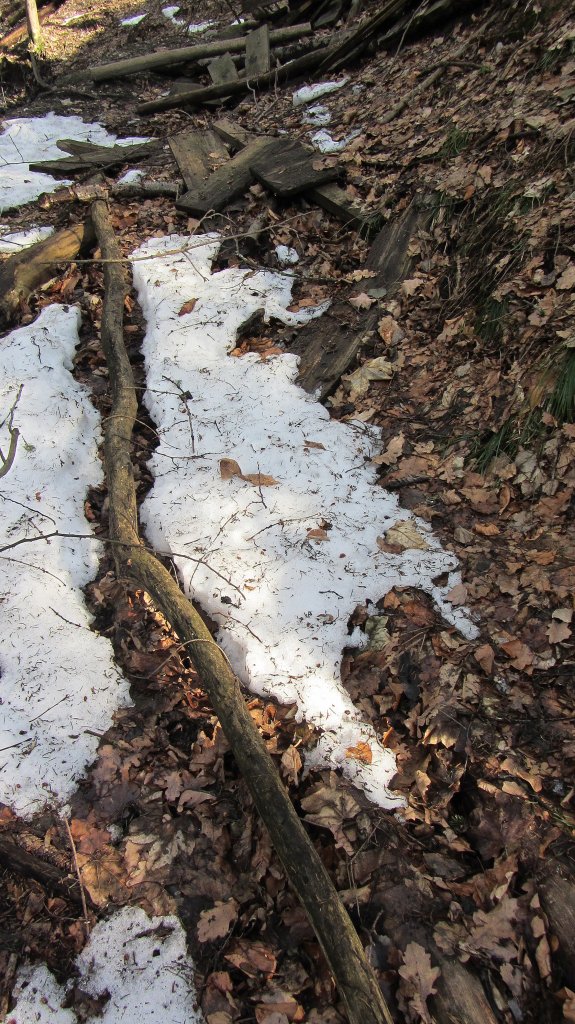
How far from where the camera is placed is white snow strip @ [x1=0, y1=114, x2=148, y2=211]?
7879 millimetres

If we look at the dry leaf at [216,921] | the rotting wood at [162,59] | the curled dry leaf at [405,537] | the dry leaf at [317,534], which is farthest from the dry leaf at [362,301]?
the rotting wood at [162,59]

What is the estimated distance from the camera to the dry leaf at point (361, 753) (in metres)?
3.07

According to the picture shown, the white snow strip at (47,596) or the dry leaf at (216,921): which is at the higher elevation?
the white snow strip at (47,596)

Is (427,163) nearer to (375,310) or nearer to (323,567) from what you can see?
(375,310)

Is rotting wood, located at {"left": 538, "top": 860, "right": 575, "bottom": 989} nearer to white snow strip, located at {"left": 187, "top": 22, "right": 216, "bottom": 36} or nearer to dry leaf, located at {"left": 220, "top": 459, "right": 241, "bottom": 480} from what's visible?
dry leaf, located at {"left": 220, "top": 459, "right": 241, "bottom": 480}

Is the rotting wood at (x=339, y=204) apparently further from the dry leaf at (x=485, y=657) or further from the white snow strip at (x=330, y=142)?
the dry leaf at (x=485, y=657)

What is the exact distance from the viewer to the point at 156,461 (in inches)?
187

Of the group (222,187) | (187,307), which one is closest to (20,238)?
(222,187)

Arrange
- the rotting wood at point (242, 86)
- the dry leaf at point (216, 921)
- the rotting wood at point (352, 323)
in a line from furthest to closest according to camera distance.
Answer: the rotting wood at point (242, 86)
the rotting wood at point (352, 323)
the dry leaf at point (216, 921)

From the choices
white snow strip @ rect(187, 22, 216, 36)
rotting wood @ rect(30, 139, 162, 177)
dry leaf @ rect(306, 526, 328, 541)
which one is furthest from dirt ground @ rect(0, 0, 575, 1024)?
white snow strip @ rect(187, 22, 216, 36)

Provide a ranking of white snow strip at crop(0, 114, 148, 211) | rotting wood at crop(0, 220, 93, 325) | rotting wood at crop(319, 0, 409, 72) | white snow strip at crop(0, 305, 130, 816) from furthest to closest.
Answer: white snow strip at crop(0, 114, 148, 211)
rotting wood at crop(319, 0, 409, 72)
rotting wood at crop(0, 220, 93, 325)
white snow strip at crop(0, 305, 130, 816)

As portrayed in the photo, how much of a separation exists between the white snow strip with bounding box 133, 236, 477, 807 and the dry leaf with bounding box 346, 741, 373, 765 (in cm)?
3

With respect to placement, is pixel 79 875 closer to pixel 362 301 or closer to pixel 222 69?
pixel 362 301

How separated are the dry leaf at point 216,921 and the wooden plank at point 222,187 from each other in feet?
22.8
